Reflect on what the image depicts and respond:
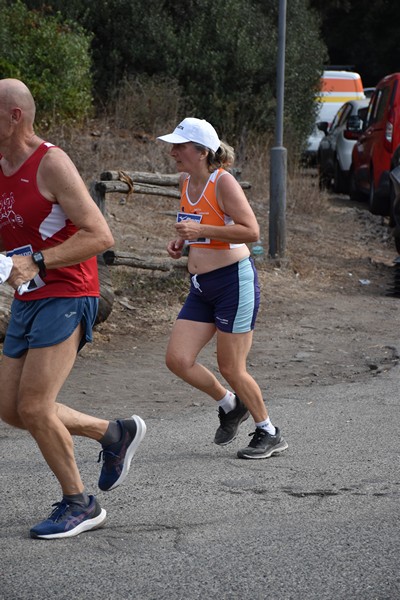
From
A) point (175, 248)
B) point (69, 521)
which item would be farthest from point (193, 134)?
point (69, 521)

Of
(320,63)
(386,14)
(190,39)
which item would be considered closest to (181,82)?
Result: (190,39)

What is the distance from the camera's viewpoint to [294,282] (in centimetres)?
1238

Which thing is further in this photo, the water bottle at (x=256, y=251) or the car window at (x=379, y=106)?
the car window at (x=379, y=106)

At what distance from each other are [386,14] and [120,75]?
21.3 metres

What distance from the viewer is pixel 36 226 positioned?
4.86m

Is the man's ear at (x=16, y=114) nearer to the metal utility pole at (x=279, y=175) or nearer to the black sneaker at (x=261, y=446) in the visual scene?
the black sneaker at (x=261, y=446)

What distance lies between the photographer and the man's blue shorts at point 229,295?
6219mm

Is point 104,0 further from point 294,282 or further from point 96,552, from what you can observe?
point 96,552

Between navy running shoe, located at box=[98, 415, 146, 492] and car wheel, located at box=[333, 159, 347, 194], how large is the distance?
52.6ft

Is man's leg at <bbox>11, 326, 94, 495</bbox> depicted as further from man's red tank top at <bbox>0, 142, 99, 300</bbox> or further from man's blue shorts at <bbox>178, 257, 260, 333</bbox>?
man's blue shorts at <bbox>178, 257, 260, 333</bbox>

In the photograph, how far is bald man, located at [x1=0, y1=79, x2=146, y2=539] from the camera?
476 centimetres

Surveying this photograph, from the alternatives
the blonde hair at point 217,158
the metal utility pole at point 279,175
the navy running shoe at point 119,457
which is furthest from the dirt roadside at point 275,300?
the navy running shoe at point 119,457

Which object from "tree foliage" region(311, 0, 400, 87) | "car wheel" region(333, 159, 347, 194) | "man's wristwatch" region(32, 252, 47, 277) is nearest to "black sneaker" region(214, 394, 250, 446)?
"man's wristwatch" region(32, 252, 47, 277)

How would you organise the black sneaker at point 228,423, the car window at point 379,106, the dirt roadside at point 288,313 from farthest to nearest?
the car window at point 379,106 → the dirt roadside at point 288,313 → the black sneaker at point 228,423
